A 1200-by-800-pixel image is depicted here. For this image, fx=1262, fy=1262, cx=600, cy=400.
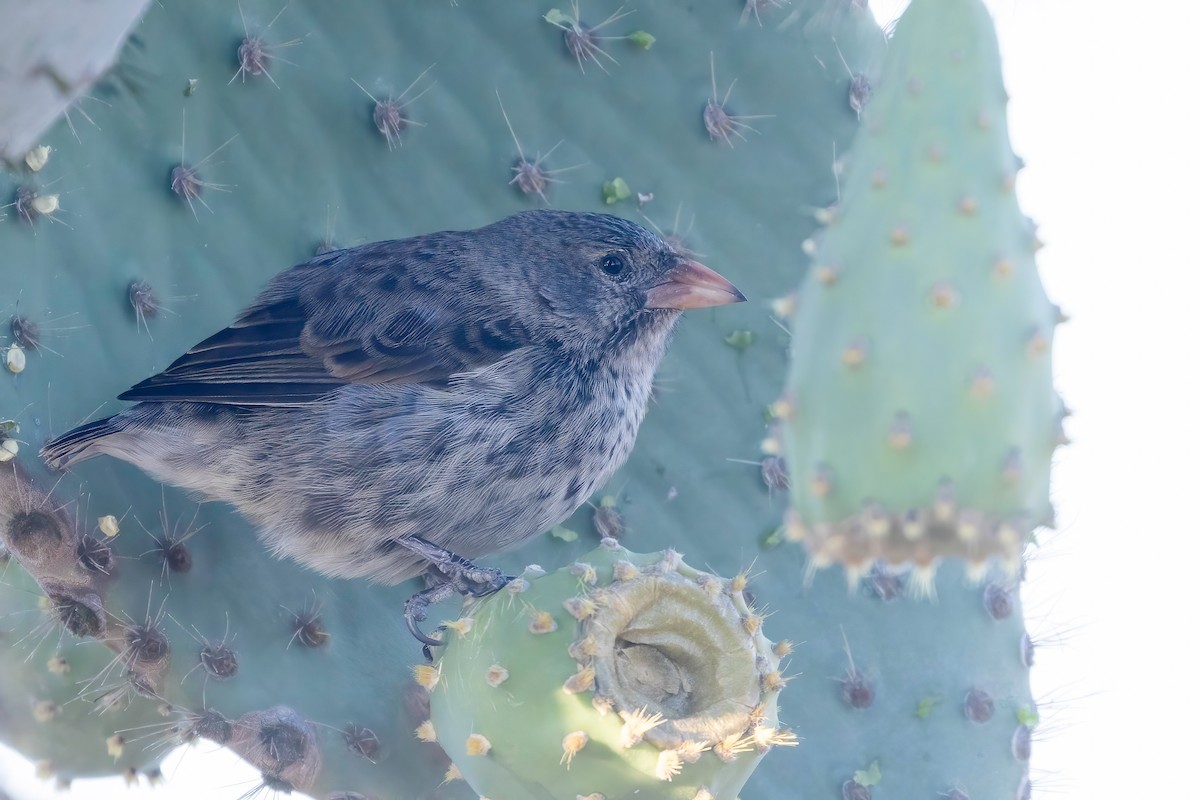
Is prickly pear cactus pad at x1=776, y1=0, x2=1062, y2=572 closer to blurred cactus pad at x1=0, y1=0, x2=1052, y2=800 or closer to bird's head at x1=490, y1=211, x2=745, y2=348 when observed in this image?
blurred cactus pad at x1=0, y1=0, x2=1052, y2=800

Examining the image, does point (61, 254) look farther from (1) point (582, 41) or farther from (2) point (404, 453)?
(1) point (582, 41)

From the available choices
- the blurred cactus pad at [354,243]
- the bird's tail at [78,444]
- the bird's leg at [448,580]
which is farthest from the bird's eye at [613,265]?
the bird's tail at [78,444]

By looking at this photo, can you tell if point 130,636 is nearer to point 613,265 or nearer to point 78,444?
point 78,444

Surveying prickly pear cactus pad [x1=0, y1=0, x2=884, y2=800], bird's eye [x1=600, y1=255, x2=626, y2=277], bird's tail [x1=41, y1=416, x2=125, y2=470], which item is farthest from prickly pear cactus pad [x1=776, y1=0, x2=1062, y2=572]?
bird's eye [x1=600, y1=255, x2=626, y2=277]

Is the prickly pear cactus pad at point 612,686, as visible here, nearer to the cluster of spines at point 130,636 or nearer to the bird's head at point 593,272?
the cluster of spines at point 130,636

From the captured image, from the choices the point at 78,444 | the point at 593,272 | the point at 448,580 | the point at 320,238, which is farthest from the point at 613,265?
Result: the point at 78,444

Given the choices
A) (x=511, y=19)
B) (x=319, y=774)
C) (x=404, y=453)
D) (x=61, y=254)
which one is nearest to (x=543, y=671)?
(x=319, y=774)
